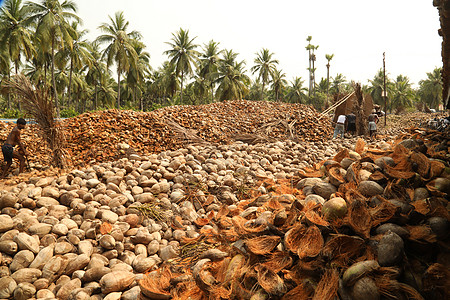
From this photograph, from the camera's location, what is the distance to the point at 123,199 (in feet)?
11.7

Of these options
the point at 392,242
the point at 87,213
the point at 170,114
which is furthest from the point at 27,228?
the point at 170,114

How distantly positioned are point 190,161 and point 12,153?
3.23 m

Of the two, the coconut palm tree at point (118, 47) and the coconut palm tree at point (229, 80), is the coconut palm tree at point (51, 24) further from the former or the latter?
the coconut palm tree at point (229, 80)

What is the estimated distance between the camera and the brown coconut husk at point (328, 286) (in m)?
1.53

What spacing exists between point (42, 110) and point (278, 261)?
4573 millimetres

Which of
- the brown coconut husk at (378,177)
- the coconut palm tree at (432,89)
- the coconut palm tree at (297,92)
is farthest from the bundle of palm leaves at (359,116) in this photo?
the coconut palm tree at (432,89)

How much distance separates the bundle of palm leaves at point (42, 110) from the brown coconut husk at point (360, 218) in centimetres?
479

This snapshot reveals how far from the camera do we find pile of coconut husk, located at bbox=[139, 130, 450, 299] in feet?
5.08

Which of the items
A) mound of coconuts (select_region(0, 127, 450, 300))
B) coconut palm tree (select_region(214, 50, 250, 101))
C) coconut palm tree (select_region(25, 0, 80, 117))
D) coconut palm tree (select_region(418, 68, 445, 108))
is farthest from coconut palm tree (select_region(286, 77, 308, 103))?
mound of coconuts (select_region(0, 127, 450, 300))

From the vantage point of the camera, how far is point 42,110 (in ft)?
15.2

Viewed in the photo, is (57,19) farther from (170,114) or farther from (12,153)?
(12,153)

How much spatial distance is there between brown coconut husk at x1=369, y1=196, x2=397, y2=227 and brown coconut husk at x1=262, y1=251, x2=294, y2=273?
0.61 m

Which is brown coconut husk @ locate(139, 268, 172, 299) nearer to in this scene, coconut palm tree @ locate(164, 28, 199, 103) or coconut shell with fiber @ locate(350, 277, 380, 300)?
coconut shell with fiber @ locate(350, 277, 380, 300)

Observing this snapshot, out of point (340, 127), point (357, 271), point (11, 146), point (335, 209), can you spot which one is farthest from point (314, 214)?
point (340, 127)
